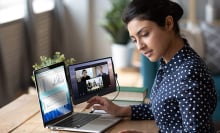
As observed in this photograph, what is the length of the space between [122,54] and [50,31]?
93cm

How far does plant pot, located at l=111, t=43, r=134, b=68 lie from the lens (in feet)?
15.7

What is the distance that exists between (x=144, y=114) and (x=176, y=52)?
15.3 inches

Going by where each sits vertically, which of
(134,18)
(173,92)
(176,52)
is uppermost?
(134,18)

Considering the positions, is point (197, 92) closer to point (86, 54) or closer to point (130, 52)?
point (130, 52)

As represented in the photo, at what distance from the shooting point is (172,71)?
1470mm

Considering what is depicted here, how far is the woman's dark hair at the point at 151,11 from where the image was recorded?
4.67 ft

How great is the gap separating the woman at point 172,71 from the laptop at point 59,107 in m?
0.28

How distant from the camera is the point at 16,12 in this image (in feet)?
12.9

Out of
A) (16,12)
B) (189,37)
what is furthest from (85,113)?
(16,12)

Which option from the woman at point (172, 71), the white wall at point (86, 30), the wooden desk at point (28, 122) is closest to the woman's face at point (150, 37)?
the woman at point (172, 71)

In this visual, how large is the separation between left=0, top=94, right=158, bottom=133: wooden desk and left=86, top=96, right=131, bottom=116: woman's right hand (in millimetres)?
37

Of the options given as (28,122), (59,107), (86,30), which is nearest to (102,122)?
(59,107)

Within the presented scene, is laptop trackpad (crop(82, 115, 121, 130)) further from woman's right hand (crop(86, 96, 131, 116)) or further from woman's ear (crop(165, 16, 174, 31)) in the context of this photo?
woman's ear (crop(165, 16, 174, 31))

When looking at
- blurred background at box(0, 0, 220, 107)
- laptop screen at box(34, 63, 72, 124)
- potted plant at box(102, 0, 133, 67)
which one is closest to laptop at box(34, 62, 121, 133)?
laptop screen at box(34, 63, 72, 124)
